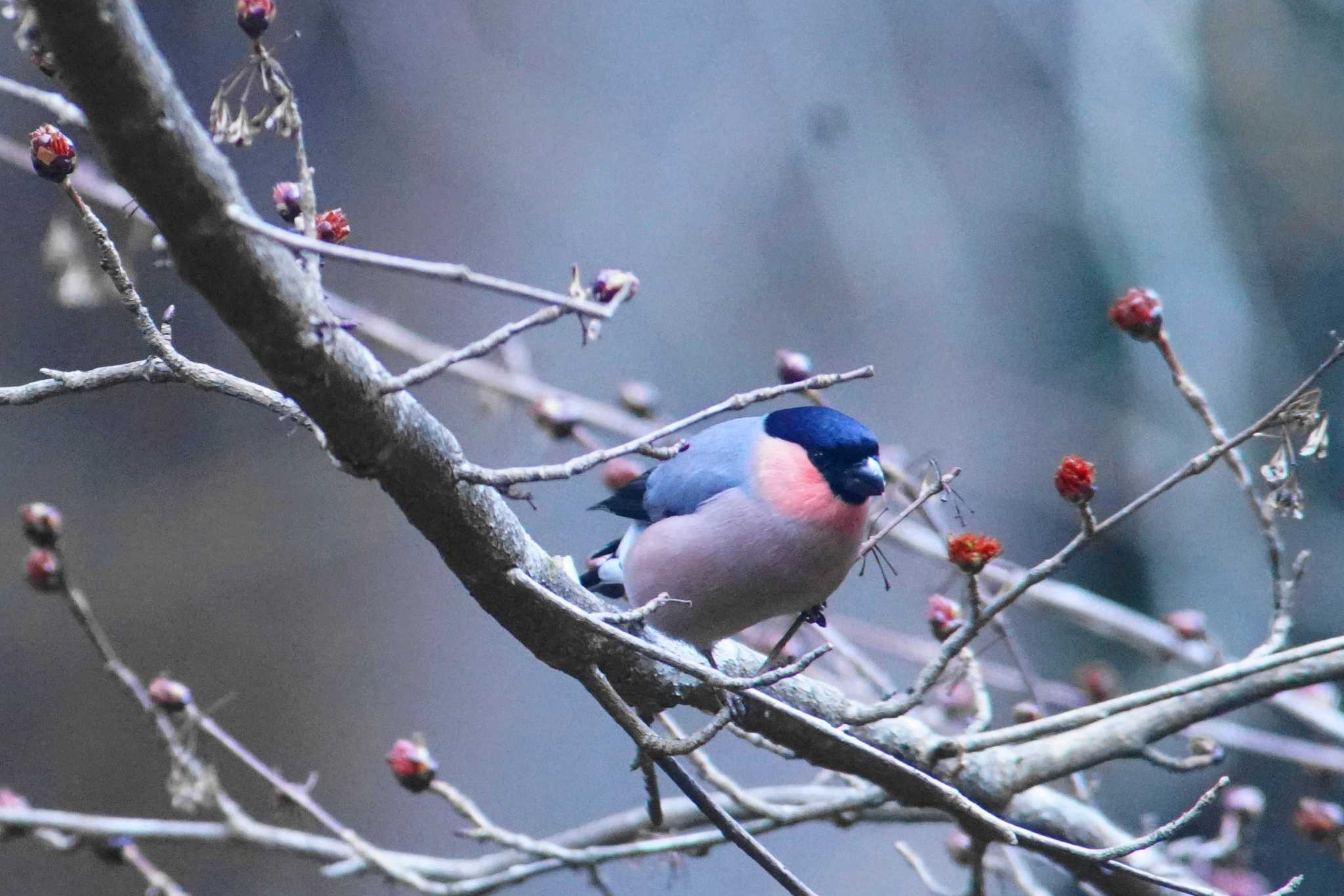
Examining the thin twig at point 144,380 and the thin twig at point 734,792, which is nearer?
the thin twig at point 144,380

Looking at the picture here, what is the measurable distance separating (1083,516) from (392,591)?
3.12 metres

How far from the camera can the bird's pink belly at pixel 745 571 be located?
162 centimetres

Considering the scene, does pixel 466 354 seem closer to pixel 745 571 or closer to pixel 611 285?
pixel 611 285

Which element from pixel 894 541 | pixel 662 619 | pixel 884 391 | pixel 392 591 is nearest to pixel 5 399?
pixel 662 619

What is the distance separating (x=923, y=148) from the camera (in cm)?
438

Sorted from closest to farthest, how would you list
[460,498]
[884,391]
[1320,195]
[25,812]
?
[460,498], [25,812], [1320,195], [884,391]

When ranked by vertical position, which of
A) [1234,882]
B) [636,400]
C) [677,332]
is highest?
[677,332]

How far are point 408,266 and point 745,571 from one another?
90 centimetres

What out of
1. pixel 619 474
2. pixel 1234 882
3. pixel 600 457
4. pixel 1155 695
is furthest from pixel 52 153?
pixel 1234 882

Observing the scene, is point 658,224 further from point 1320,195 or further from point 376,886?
point 376,886

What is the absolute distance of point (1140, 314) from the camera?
59.2 inches

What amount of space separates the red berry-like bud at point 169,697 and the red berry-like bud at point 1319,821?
5.94 ft

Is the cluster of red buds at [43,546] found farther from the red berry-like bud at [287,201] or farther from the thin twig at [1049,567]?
the thin twig at [1049,567]

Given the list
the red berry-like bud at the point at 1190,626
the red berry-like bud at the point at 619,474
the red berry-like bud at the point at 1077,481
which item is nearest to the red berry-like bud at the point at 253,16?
the red berry-like bud at the point at 1077,481
